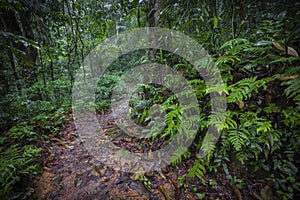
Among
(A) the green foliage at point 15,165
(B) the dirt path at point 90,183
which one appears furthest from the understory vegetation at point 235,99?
(B) the dirt path at point 90,183

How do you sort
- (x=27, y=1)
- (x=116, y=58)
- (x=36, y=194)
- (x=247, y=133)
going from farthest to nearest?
(x=116, y=58)
(x=27, y=1)
(x=36, y=194)
(x=247, y=133)

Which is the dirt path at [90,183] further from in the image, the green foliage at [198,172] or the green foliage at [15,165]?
the green foliage at [198,172]

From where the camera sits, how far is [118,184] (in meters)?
1.95

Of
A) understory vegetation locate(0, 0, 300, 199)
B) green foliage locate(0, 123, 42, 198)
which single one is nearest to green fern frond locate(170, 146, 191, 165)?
understory vegetation locate(0, 0, 300, 199)

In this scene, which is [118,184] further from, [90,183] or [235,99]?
[235,99]

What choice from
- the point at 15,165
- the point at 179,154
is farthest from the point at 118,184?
the point at 15,165

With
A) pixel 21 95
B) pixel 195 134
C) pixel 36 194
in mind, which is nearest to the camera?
pixel 36 194

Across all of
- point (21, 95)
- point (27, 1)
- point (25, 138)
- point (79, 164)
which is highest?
point (27, 1)

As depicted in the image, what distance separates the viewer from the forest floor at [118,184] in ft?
5.72

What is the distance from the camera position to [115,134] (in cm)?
316

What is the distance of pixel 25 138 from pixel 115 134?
63.2 inches

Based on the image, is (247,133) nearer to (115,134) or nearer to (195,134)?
(195,134)

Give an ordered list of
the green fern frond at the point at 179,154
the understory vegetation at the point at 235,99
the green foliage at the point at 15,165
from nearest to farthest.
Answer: the understory vegetation at the point at 235,99 < the green foliage at the point at 15,165 < the green fern frond at the point at 179,154

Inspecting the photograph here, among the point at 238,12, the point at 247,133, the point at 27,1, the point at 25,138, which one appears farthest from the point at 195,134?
the point at 27,1
